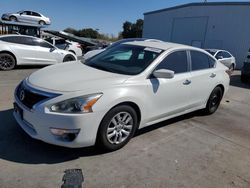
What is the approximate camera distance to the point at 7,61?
926 centimetres

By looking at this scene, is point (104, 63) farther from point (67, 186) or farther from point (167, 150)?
point (67, 186)

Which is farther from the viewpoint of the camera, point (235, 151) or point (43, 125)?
point (235, 151)

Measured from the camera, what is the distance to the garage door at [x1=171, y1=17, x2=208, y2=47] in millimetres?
21844

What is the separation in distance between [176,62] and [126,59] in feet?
2.88

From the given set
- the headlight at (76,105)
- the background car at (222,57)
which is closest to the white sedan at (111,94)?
the headlight at (76,105)

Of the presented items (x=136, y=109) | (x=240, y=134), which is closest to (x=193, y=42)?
(x=240, y=134)

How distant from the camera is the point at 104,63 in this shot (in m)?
4.22

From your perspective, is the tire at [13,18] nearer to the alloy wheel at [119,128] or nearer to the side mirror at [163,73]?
the side mirror at [163,73]

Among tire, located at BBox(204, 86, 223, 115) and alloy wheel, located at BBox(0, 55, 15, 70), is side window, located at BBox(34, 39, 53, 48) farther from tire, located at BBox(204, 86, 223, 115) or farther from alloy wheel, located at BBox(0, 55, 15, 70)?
tire, located at BBox(204, 86, 223, 115)

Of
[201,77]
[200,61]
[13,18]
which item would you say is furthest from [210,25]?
[201,77]

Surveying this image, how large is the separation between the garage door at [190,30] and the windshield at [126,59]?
61.9 ft

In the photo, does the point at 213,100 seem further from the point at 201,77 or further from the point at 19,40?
the point at 19,40

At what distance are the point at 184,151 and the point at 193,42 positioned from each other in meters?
20.1

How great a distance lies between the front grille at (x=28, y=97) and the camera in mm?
3111
